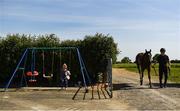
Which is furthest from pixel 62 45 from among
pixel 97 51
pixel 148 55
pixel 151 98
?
pixel 151 98

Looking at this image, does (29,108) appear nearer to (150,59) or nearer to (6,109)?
(6,109)

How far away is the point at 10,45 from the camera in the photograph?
2966cm

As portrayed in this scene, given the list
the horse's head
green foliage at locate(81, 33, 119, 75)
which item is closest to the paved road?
the horse's head

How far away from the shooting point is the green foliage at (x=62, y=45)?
95.4 ft

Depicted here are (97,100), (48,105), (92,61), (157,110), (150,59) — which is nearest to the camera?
(157,110)

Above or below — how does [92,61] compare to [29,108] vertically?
above

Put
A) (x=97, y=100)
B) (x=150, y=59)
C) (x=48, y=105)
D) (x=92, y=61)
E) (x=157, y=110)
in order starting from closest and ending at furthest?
1. (x=157, y=110)
2. (x=48, y=105)
3. (x=97, y=100)
4. (x=150, y=59)
5. (x=92, y=61)

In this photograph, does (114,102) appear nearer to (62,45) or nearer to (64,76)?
(64,76)

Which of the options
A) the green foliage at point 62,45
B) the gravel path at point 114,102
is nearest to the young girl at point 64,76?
the green foliage at point 62,45

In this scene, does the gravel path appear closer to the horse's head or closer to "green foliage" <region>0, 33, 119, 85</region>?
the horse's head

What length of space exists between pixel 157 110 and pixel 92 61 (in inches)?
535

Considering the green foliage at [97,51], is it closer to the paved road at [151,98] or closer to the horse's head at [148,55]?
the horse's head at [148,55]

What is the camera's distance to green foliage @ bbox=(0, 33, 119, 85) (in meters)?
29.1

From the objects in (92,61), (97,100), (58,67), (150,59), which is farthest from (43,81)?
(97,100)
